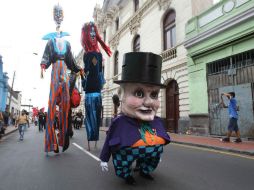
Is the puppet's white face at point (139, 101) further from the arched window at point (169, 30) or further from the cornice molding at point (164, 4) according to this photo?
the cornice molding at point (164, 4)

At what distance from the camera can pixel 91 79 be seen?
5.88 m

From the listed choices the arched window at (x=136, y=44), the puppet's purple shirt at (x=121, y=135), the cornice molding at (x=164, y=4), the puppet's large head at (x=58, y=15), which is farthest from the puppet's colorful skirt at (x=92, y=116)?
the arched window at (x=136, y=44)

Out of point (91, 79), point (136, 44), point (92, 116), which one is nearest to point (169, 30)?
point (136, 44)

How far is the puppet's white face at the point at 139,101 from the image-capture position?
120 inches

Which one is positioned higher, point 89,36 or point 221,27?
point 221,27

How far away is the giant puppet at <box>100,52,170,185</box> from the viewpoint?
9.51 ft

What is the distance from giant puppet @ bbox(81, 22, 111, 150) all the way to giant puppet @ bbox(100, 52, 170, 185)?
2771 mm

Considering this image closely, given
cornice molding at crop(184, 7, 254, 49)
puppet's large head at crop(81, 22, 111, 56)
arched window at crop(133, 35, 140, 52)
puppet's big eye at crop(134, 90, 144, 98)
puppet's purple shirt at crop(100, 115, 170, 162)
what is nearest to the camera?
puppet's purple shirt at crop(100, 115, 170, 162)

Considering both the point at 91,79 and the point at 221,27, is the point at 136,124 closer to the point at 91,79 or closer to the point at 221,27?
the point at 91,79

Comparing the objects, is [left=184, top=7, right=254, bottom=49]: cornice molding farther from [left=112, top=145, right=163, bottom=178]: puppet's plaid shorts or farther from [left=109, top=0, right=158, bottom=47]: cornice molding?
[left=112, top=145, right=163, bottom=178]: puppet's plaid shorts

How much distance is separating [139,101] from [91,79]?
10.1ft

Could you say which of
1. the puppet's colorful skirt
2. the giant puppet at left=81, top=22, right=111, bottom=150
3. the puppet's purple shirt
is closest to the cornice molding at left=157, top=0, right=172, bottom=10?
the giant puppet at left=81, top=22, right=111, bottom=150

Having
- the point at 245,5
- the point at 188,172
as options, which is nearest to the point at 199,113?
the point at 245,5

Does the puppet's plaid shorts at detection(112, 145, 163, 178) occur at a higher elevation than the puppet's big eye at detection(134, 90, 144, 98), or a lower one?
lower
